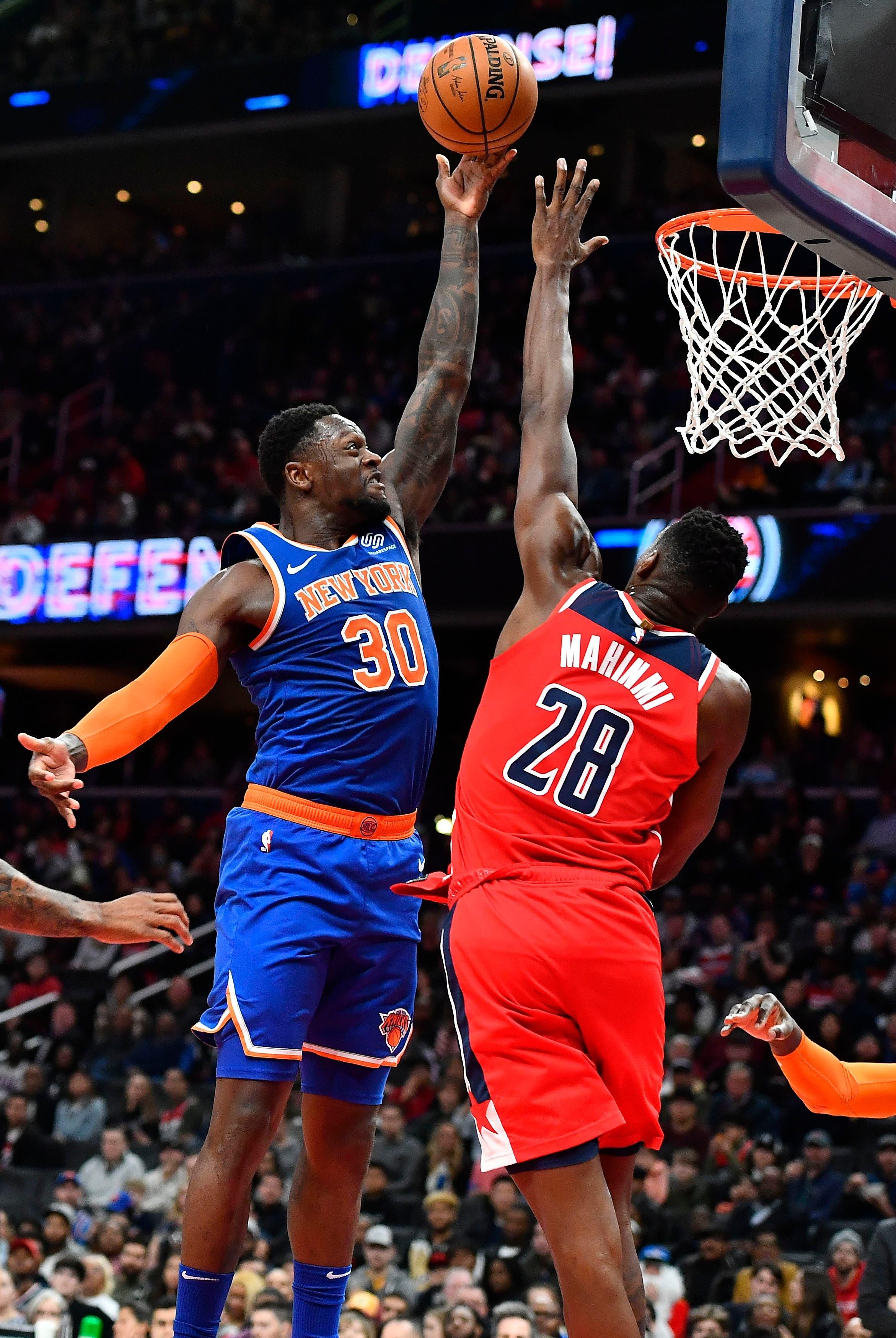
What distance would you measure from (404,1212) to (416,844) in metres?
7.18

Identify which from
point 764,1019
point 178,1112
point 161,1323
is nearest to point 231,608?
point 764,1019

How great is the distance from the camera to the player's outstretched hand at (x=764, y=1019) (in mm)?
3893

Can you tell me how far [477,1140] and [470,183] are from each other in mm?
8179

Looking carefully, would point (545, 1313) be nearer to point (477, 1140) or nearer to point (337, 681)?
point (477, 1140)

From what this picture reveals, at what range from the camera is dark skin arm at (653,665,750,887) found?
4043mm

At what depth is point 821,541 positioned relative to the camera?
Answer: 14508 millimetres

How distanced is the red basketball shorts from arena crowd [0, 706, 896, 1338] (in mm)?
5324

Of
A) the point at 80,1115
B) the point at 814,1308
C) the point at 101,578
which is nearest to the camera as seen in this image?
the point at 814,1308

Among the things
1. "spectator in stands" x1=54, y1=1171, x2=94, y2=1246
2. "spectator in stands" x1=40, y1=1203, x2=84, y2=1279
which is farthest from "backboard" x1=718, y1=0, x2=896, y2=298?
"spectator in stands" x1=54, y1=1171, x2=94, y2=1246

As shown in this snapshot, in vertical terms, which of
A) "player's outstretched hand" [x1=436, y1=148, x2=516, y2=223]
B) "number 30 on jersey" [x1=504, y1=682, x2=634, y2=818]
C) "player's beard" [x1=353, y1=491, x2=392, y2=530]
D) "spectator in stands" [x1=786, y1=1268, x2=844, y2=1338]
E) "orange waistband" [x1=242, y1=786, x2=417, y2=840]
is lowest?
"spectator in stands" [x1=786, y1=1268, x2=844, y2=1338]

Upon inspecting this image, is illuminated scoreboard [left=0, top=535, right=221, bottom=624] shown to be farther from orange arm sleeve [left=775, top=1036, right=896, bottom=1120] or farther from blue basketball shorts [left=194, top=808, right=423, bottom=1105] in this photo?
orange arm sleeve [left=775, top=1036, right=896, bottom=1120]

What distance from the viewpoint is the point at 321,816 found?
4453mm

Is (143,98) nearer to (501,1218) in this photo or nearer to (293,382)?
(293,382)

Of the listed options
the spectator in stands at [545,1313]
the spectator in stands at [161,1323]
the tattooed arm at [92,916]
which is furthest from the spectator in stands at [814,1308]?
the tattooed arm at [92,916]
